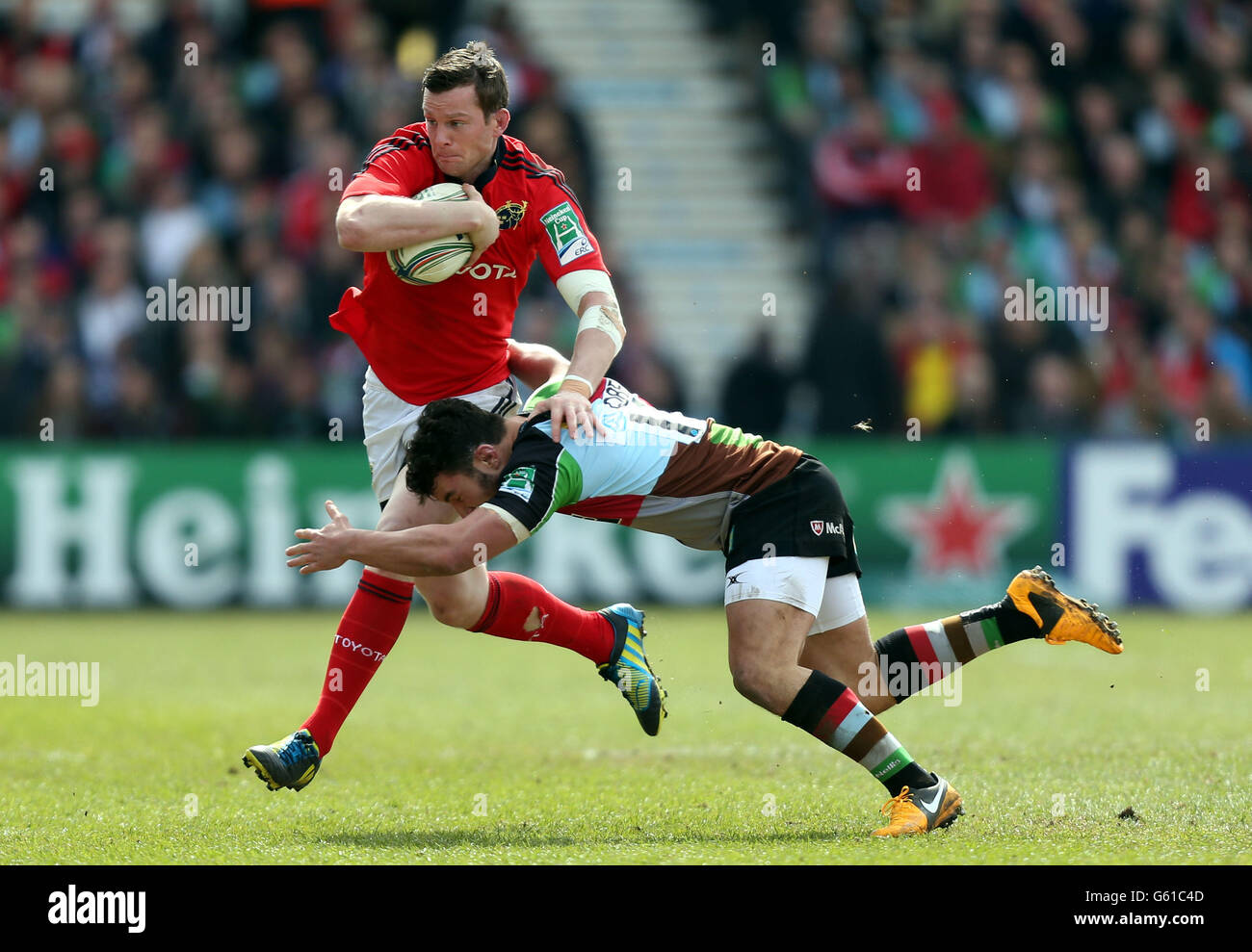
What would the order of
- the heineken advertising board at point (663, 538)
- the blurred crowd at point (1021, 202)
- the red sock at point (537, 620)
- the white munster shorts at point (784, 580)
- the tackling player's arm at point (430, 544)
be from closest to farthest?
the tackling player's arm at point (430, 544) < the white munster shorts at point (784, 580) < the red sock at point (537, 620) < the heineken advertising board at point (663, 538) < the blurred crowd at point (1021, 202)

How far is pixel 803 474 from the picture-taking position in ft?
20.6

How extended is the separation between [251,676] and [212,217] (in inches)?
255

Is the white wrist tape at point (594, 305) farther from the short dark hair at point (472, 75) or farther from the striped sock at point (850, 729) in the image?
the striped sock at point (850, 729)

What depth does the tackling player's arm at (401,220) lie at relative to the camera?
6020 mm

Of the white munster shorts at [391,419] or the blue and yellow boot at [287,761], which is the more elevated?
the white munster shorts at [391,419]

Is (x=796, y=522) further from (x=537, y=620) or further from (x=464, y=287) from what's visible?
(x=464, y=287)

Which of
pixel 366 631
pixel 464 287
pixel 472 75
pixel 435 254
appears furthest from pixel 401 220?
pixel 366 631

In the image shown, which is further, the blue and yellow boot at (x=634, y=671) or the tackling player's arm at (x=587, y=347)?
the blue and yellow boot at (x=634, y=671)

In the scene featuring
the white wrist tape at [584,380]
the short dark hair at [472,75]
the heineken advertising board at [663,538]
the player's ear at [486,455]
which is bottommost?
the heineken advertising board at [663,538]

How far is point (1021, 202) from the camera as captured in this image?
1741cm

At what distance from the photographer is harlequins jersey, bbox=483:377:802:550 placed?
228 inches

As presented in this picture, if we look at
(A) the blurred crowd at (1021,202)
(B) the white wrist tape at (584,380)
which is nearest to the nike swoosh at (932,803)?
(B) the white wrist tape at (584,380)

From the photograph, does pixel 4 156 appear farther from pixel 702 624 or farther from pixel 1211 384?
pixel 1211 384
